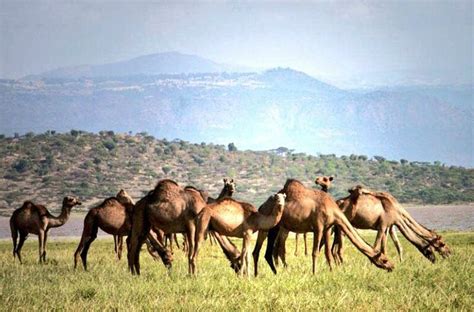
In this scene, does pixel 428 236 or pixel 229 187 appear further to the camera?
pixel 428 236

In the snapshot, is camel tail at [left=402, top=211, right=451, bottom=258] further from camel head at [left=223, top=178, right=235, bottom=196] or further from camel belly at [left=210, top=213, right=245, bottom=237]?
camel belly at [left=210, top=213, right=245, bottom=237]

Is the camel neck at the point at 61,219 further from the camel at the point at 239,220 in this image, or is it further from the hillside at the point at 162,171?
the hillside at the point at 162,171

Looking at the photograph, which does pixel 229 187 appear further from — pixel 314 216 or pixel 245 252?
pixel 245 252

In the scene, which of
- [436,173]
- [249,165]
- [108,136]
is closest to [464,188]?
[436,173]

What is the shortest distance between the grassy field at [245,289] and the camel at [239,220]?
84 cm

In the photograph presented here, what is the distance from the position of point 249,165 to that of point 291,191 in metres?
123

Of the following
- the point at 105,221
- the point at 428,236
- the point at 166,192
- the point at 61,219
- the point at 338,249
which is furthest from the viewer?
the point at 61,219

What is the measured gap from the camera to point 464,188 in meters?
140

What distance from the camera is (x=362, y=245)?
1998cm

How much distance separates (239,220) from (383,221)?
602 centimetres

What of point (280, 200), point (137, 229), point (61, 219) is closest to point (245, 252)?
point (280, 200)

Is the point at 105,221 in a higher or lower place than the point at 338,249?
higher

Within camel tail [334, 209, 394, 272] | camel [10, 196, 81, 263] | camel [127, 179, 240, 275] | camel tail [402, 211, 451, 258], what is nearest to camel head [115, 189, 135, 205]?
camel [127, 179, 240, 275]

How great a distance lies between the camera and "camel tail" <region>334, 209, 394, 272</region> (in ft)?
65.6
